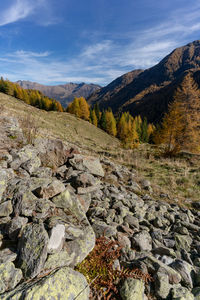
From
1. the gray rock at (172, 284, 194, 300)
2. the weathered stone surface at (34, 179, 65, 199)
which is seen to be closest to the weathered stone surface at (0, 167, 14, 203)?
the weathered stone surface at (34, 179, 65, 199)

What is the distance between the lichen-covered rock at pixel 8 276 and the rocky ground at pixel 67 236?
0.03 feet

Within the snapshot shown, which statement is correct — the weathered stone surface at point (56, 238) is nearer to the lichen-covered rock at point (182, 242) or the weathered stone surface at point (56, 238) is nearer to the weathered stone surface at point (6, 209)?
the weathered stone surface at point (6, 209)

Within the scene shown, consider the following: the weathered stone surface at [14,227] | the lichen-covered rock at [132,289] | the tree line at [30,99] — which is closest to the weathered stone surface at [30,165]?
the weathered stone surface at [14,227]

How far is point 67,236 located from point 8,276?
0.95m

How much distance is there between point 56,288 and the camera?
1.98 metres

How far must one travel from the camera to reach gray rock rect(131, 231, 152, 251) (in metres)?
3.60

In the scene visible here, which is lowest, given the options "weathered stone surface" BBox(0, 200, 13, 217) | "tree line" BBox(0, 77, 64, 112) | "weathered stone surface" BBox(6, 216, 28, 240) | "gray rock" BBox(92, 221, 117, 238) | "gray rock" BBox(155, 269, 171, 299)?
"gray rock" BBox(155, 269, 171, 299)

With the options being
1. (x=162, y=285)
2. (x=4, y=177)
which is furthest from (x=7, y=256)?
(x=162, y=285)

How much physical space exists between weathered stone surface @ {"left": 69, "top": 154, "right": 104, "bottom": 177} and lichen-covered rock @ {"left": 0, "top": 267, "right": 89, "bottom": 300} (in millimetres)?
3964

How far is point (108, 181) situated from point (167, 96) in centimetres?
21740

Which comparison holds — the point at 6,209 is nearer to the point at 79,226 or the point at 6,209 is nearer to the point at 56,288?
the point at 79,226

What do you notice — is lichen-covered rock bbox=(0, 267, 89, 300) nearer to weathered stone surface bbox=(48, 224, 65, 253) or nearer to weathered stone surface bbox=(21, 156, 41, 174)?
weathered stone surface bbox=(48, 224, 65, 253)

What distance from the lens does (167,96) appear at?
195 metres

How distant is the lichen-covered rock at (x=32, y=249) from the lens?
216cm
